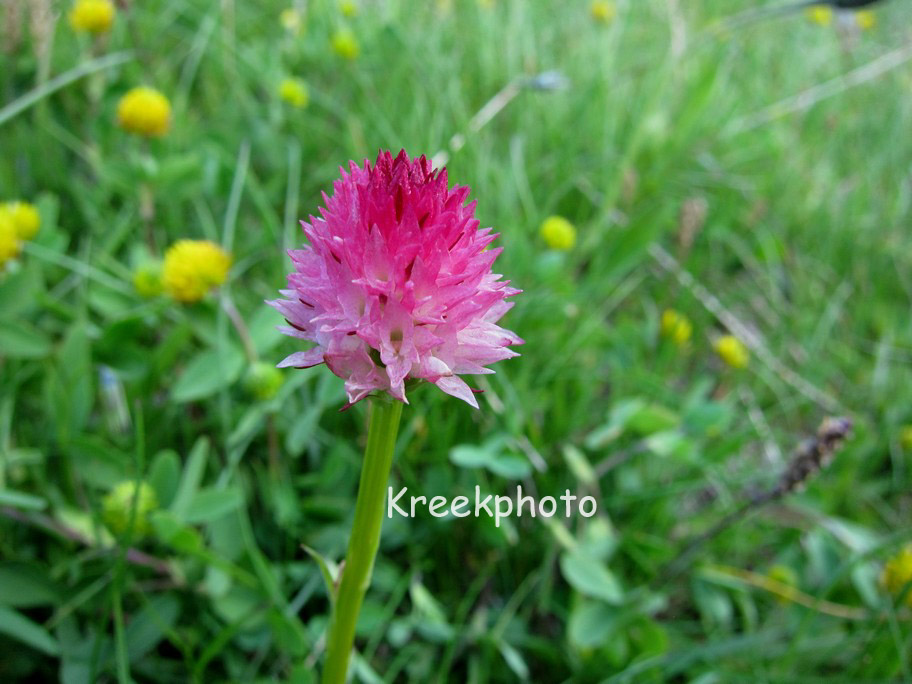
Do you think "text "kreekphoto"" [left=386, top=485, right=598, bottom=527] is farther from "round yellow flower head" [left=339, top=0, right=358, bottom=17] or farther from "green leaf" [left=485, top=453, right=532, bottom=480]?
"round yellow flower head" [left=339, top=0, right=358, bottom=17]

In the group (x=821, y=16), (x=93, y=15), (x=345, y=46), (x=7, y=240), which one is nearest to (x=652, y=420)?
(x=7, y=240)

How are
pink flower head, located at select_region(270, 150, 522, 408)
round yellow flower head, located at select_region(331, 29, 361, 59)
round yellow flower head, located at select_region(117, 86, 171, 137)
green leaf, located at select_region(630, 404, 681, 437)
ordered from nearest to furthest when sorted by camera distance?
pink flower head, located at select_region(270, 150, 522, 408)
green leaf, located at select_region(630, 404, 681, 437)
round yellow flower head, located at select_region(117, 86, 171, 137)
round yellow flower head, located at select_region(331, 29, 361, 59)

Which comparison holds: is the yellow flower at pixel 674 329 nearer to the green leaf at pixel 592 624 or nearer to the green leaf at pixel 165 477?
the green leaf at pixel 592 624

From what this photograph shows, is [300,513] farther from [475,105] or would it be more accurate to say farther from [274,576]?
[475,105]

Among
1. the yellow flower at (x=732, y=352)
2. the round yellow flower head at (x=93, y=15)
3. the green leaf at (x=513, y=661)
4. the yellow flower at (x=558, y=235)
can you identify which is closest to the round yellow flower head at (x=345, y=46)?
the round yellow flower head at (x=93, y=15)

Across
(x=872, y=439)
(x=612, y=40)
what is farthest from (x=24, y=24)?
(x=872, y=439)

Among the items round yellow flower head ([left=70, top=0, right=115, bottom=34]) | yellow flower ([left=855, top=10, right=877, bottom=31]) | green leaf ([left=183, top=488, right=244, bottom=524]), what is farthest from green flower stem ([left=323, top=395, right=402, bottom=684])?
yellow flower ([left=855, top=10, right=877, bottom=31])

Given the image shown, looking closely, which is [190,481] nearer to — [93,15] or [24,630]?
[24,630]
